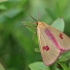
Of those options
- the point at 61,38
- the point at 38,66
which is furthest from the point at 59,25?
the point at 38,66

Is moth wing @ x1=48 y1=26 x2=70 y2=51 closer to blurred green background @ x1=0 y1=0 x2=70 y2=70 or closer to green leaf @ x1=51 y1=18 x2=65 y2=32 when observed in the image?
green leaf @ x1=51 y1=18 x2=65 y2=32

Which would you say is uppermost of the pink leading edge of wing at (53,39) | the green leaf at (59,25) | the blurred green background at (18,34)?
the green leaf at (59,25)

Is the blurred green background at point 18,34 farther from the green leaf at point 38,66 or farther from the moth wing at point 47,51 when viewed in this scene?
the green leaf at point 38,66

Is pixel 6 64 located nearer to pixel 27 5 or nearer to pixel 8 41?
pixel 8 41

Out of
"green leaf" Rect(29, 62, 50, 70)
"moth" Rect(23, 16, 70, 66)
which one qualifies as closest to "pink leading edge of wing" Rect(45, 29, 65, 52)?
"moth" Rect(23, 16, 70, 66)

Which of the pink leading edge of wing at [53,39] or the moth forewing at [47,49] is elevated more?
Result: the pink leading edge of wing at [53,39]

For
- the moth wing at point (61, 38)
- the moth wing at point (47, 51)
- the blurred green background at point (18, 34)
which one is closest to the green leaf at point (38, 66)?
the moth wing at point (47, 51)

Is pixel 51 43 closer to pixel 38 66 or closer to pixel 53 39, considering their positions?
pixel 53 39
